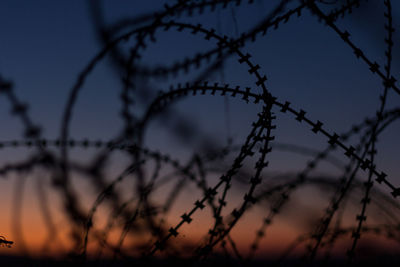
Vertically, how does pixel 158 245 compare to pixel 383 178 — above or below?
below

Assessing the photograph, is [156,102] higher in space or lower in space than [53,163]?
higher

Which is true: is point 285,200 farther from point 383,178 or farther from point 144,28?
point 144,28

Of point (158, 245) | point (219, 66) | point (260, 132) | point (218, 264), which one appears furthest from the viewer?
point (219, 66)

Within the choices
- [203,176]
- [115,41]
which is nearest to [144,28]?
[115,41]

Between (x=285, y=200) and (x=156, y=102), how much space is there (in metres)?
0.96

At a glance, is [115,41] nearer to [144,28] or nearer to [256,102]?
[144,28]

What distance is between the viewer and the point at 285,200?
2740mm

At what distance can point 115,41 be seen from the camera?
2797 mm

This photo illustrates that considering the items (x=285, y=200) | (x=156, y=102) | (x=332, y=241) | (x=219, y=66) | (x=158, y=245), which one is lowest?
(x=158, y=245)

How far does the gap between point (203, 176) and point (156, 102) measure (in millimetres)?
543

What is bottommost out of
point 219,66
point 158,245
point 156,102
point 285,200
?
point 158,245

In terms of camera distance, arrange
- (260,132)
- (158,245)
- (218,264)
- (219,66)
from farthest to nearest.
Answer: (219,66)
(218,264)
(260,132)
(158,245)

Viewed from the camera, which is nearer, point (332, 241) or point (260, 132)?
point (260, 132)

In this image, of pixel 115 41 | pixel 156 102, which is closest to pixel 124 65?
pixel 115 41
